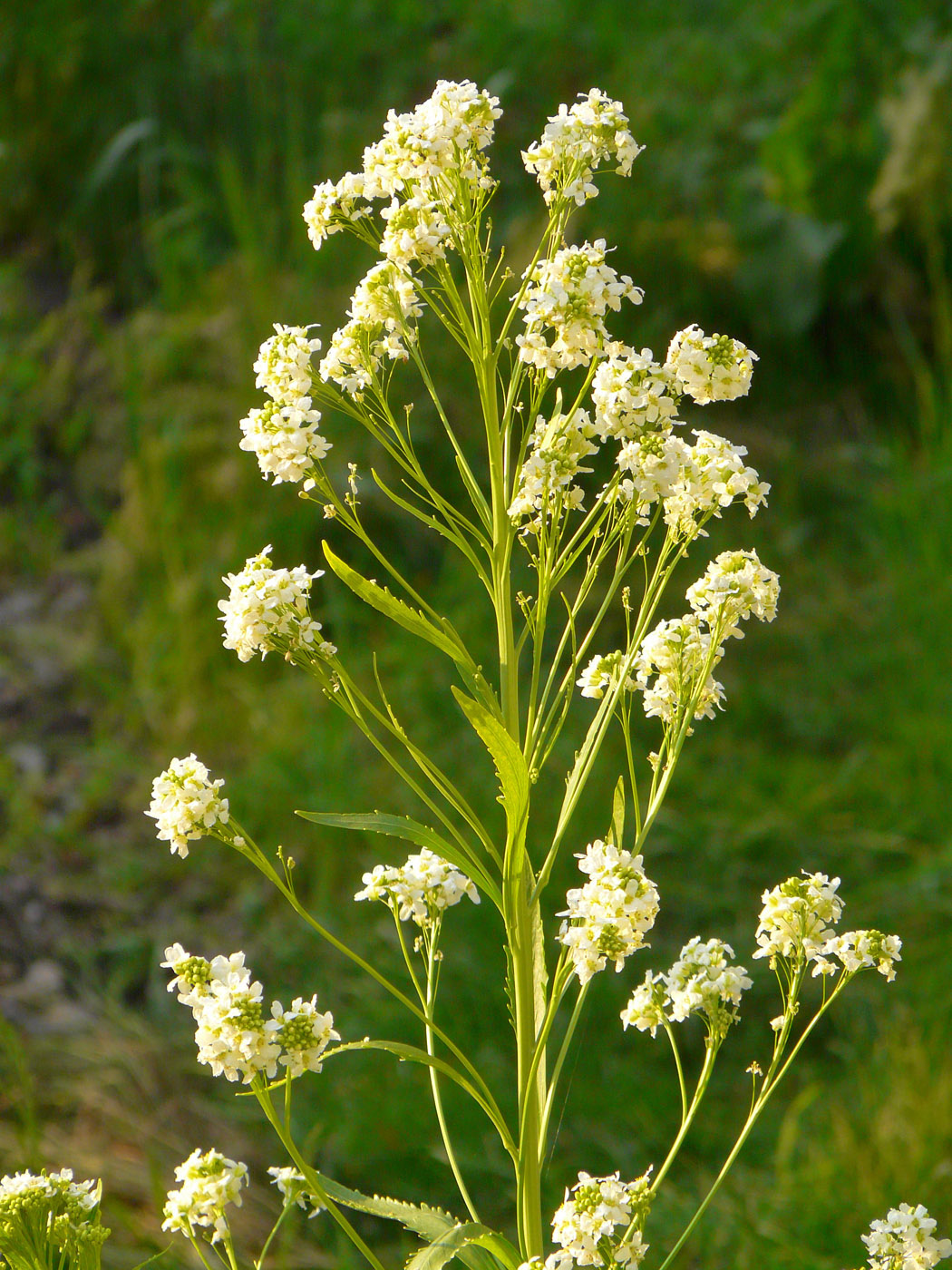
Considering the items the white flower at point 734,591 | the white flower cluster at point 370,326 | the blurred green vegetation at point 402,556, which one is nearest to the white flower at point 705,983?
the white flower at point 734,591

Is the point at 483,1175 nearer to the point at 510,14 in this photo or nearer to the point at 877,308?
the point at 877,308

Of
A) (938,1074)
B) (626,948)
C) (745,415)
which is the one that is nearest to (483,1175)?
(938,1074)

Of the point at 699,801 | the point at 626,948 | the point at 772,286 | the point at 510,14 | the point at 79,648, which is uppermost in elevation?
the point at 510,14

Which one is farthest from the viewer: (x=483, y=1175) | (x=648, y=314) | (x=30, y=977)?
(x=648, y=314)

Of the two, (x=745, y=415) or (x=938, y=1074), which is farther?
(x=745, y=415)

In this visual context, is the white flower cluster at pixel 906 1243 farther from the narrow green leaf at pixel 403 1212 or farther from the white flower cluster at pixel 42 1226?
the white flower cluster at pixel 42 1226

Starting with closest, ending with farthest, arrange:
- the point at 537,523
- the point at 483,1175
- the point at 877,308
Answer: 1. the point at 537,523
2. the point at 483,1175
3. the point at 877,308

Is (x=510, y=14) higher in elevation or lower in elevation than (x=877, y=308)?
higher
